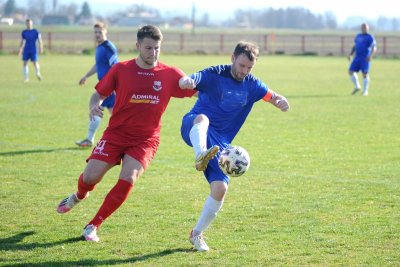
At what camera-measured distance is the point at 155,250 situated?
6.33 m

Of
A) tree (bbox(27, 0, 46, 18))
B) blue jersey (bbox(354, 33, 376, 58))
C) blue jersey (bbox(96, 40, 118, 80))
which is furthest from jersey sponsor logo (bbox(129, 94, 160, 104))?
tree (bbox(27, 0, 46, 18))

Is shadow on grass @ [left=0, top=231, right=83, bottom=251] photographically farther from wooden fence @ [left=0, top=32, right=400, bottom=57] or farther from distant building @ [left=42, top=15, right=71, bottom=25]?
→ distant building @ [left=42, top=15, right=71, bottom=25]

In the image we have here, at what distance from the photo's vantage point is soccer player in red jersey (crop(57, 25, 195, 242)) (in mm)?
6559

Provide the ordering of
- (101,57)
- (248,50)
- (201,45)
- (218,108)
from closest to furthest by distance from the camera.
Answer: (248,50), (218,108), (101,57), (201,45)

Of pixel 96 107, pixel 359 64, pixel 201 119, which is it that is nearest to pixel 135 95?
pixel 96 107

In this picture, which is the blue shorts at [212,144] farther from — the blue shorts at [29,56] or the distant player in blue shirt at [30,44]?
the blue shorts at [29,56]

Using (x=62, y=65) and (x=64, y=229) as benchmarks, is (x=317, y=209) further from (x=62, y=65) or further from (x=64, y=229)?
(x=62, y=65)

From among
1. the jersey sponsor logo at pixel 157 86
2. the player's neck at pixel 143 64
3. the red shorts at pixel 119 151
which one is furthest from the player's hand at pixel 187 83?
the red shorts at pixel 119 151

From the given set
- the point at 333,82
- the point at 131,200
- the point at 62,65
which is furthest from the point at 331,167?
the point at 62,65

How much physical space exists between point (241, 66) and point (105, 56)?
6.44m

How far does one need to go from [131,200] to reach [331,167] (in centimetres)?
359

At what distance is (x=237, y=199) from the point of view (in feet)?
27.8

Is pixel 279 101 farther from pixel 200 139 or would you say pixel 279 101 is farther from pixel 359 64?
pixel 359 64

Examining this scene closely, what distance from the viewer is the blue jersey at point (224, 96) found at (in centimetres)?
657
